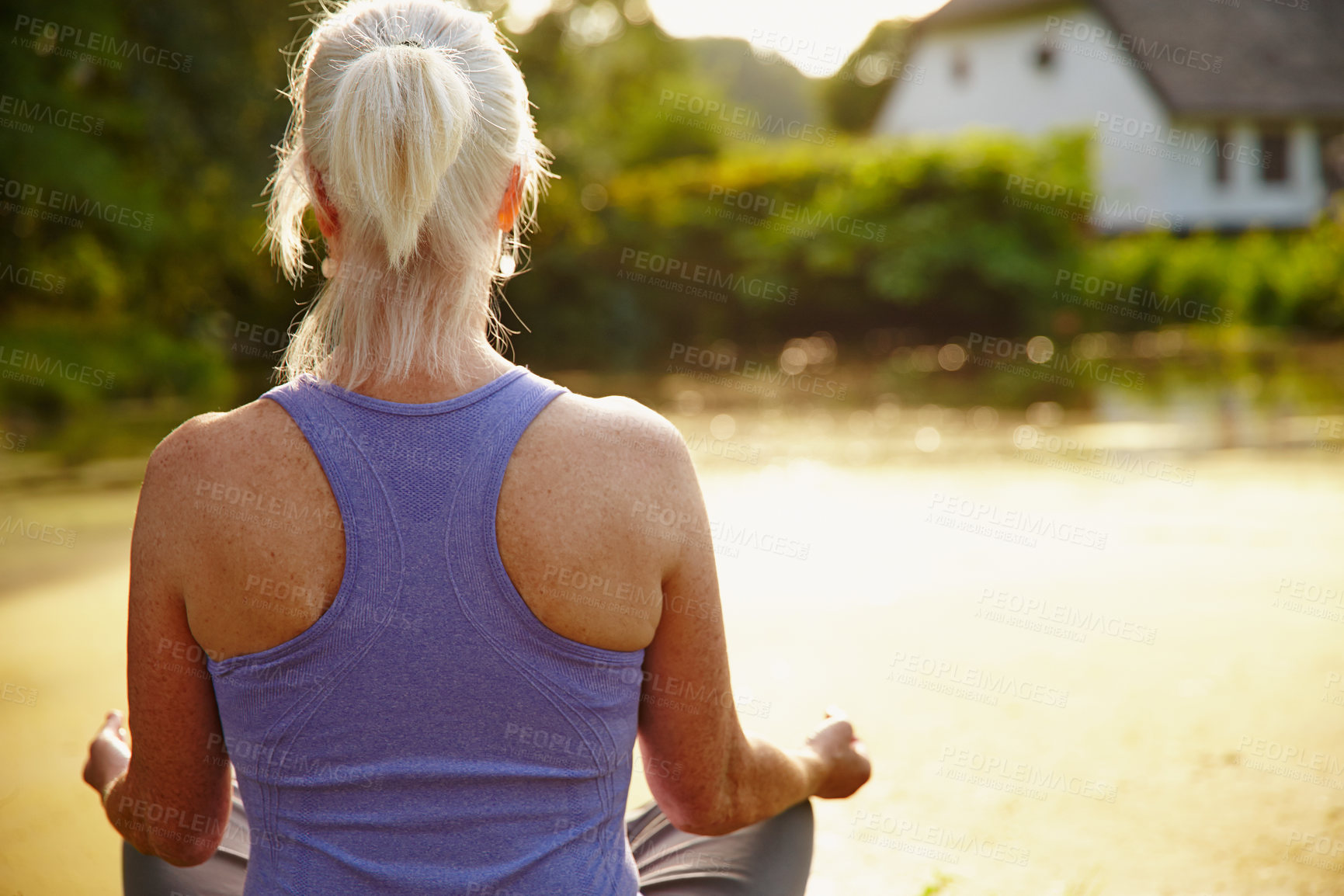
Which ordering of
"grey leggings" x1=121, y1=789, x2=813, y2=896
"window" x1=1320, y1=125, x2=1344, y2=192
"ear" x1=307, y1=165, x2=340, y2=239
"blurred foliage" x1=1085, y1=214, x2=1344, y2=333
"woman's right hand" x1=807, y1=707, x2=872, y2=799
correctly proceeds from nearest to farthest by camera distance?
"ear" x1=307, y1=165, x2=340, y2=239, "grey leggings" x1=121, y1=789, x2=813, y2=896, "woman's right hand" x1=807, y1=707, x2=872, y2=799, "blurred foliage" x1=1085, y1=214, x2=1344, y2=333, "window" x1=1320, y1=125, x2=1344, y2=192

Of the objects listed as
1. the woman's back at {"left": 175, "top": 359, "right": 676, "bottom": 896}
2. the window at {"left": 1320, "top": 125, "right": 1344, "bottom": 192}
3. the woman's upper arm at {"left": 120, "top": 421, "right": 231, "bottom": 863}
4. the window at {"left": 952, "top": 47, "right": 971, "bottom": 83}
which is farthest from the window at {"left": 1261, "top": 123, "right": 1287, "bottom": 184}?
the woman's upper arm at {"left": 120, "top": 421, "right": 231, "bottom": 863}

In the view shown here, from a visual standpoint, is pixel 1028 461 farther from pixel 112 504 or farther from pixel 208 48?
pixel 208 48

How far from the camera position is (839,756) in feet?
6.15

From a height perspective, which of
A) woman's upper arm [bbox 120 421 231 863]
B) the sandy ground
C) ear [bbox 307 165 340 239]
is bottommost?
the sandy ground

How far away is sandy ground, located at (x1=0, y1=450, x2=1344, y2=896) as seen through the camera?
281 cm

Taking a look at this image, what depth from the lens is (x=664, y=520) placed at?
1360 mm

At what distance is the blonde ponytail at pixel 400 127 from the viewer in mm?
1306

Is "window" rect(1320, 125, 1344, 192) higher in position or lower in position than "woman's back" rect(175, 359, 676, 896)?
higher

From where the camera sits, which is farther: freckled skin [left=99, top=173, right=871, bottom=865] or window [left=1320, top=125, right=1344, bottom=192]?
window [left=1320, top=125, right=1344, bottom=192]

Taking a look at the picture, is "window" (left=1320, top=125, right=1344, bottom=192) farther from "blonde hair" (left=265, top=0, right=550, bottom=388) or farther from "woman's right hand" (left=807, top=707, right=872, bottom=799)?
"blonde hair" (left=265, top=0, right=550, bottom=388)

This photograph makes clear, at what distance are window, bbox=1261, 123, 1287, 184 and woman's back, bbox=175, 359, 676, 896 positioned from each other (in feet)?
110

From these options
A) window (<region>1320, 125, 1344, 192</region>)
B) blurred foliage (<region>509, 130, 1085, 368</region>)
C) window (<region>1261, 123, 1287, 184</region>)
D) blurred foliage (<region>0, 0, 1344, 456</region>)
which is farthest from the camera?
window (<region>1261, 123, 1287, 184</region>)

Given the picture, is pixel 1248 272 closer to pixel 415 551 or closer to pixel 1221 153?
pixel 1221 153

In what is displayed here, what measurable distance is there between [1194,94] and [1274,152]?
118 inches
